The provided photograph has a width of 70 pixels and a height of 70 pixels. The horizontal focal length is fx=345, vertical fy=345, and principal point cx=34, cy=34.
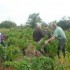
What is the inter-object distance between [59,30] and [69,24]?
134 feet

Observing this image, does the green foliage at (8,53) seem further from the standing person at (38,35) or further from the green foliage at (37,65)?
the green foliage at (37,65)

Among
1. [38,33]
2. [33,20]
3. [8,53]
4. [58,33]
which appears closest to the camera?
[58,33]

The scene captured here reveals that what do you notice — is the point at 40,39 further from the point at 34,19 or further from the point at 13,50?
the point at 34,19

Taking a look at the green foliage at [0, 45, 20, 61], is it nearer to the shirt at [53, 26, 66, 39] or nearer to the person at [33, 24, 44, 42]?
the shirt at [53, 26, 66, 39]

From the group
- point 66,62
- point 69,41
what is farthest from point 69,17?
point 66,62

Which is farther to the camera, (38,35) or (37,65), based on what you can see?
(38,35)

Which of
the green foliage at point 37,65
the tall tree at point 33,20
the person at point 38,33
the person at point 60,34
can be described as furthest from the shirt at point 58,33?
the tall tree at point 33,20

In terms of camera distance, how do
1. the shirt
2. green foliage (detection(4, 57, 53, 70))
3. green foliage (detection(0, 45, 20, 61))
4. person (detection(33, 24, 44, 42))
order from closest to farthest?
green foliage (detection(4, 57, 53, 70)) < the shirt < green foliage (detection(0, 45, 20, 61)) < person (detection(33, 24, 44, 42))

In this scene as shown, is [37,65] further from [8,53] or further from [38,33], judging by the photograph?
[38,33]

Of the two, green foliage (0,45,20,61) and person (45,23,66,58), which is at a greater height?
person (45,23,66,58)

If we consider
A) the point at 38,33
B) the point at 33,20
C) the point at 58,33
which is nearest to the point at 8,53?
the point at 58,33

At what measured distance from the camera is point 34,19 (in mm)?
57281

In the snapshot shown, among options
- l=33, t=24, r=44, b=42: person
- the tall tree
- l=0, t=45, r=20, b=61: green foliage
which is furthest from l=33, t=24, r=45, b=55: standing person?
the tall tree

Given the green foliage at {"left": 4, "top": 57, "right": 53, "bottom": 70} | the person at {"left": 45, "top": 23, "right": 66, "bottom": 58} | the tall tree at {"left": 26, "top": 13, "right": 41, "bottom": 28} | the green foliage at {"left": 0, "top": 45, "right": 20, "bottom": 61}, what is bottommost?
the green foliage at {"left": 4, "top": 57, "right": 53, "bottom": 70}
